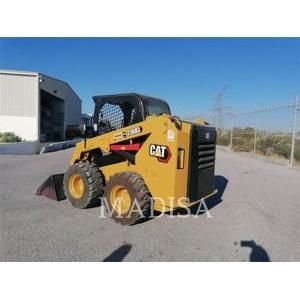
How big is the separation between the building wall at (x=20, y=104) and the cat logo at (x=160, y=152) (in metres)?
19.8

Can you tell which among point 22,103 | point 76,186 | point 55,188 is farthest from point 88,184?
point 22,103

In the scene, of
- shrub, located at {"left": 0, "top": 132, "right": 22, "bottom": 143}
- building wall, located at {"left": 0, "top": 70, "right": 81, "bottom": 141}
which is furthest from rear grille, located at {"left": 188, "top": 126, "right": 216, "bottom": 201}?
building wall, located at {"left": 0, "top": 70, "right": 81, "bottom": 141}

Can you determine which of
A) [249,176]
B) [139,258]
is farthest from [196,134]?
[249,176]

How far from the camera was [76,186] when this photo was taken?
611cm

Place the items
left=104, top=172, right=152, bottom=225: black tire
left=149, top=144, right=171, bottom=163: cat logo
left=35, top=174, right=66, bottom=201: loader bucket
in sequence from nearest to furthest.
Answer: left=149, top=144, right=171, bottom=163: cat logo, left=104, top=172, right=152, bottom=225: black tire, left=35, top=174, right=66, bottom=201: loader bucket

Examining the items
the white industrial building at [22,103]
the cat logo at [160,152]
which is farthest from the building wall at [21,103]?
the cat logo at [160,152]

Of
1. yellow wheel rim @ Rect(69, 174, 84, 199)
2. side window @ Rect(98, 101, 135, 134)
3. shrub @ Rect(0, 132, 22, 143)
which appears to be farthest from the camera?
shrub @ Rect(0, 132, 22, 143)

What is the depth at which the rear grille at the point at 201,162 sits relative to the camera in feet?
16.2

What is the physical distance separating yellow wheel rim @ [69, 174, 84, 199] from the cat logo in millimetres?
1833

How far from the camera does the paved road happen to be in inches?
153

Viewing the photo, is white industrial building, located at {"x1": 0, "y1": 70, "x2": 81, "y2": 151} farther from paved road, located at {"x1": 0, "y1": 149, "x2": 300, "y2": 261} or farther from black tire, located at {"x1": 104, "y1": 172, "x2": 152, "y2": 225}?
black tire, located at {"x1": 104, "y1": 172, "x2": 152, "y2": 225}

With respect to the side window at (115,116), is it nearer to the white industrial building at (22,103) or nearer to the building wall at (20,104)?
the white industrial building at (22,103)

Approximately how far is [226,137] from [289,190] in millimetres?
20564

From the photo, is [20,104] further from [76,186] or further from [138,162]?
[138,162]
